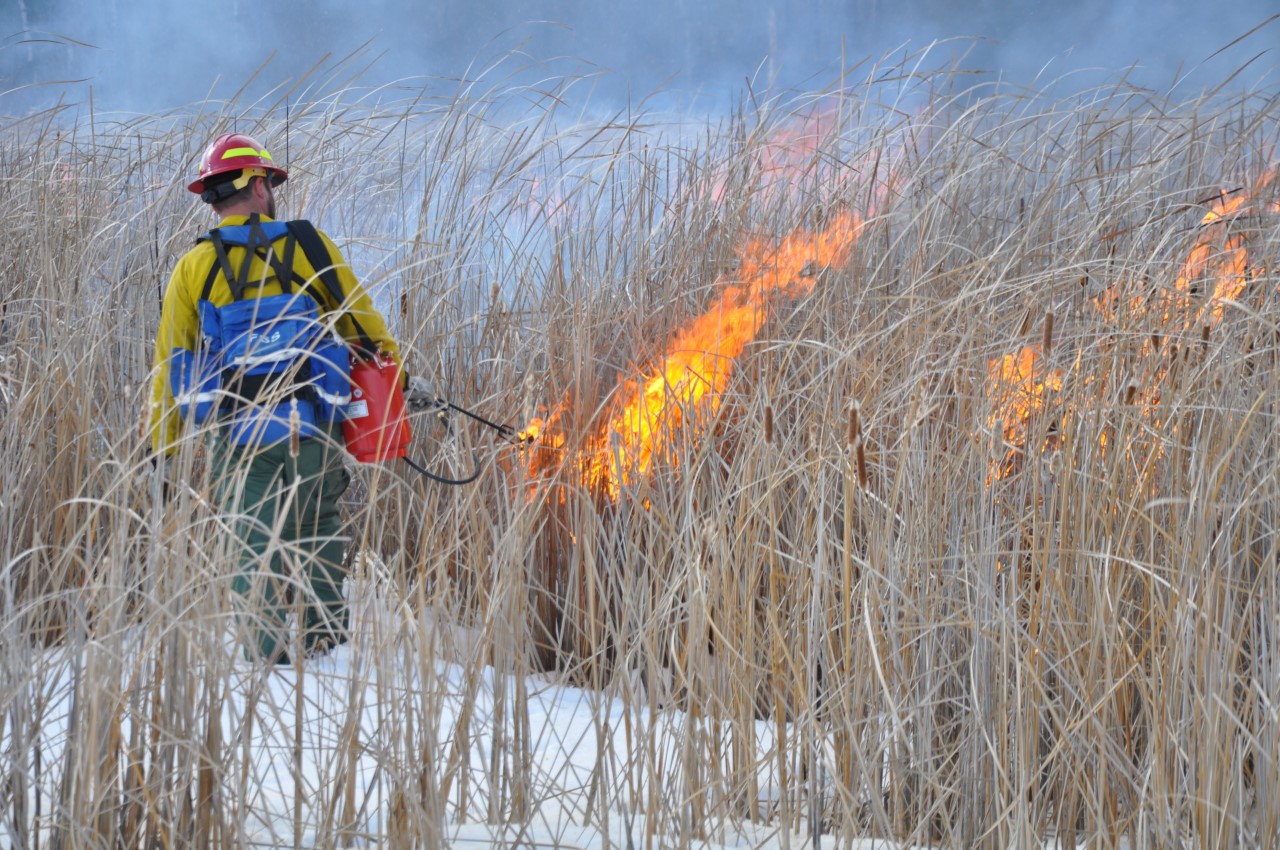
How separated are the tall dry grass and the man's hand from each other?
0.48 feet

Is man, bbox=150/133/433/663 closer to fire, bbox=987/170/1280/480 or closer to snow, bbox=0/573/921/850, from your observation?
snow, bbox=0/573/921/850

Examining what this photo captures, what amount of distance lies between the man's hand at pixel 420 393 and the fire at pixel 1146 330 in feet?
3.46

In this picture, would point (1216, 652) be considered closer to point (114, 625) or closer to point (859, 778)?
point (859, 778)

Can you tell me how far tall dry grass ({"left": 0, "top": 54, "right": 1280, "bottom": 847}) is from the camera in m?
1.41

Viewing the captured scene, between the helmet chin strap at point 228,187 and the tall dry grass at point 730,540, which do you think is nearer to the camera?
the tall dry grass at point 730,540

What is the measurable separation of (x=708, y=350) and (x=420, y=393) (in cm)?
57

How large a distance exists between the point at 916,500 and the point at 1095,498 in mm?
251

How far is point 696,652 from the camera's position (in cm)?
167

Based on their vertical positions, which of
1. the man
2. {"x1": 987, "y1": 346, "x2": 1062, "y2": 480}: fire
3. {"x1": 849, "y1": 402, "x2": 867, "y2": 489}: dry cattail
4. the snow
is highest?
the man

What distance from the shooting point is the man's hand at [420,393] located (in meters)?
2.45

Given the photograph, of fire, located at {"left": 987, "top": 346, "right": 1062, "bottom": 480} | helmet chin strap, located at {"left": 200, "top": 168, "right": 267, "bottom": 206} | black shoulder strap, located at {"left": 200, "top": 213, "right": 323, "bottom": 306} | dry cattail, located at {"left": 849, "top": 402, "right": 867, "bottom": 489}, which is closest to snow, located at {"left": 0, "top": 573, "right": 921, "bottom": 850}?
dry cattail, located at {"left": 849, "top": 402, "right": 867, "bottom": 489}

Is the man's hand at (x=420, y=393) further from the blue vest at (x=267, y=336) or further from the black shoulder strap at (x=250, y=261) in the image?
the black shoulder strap at (x=250, y=261)

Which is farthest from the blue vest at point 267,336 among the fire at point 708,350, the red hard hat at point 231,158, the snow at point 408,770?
the snow at point 408,770

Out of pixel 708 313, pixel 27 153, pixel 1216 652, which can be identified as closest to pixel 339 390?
pixel 708 313
